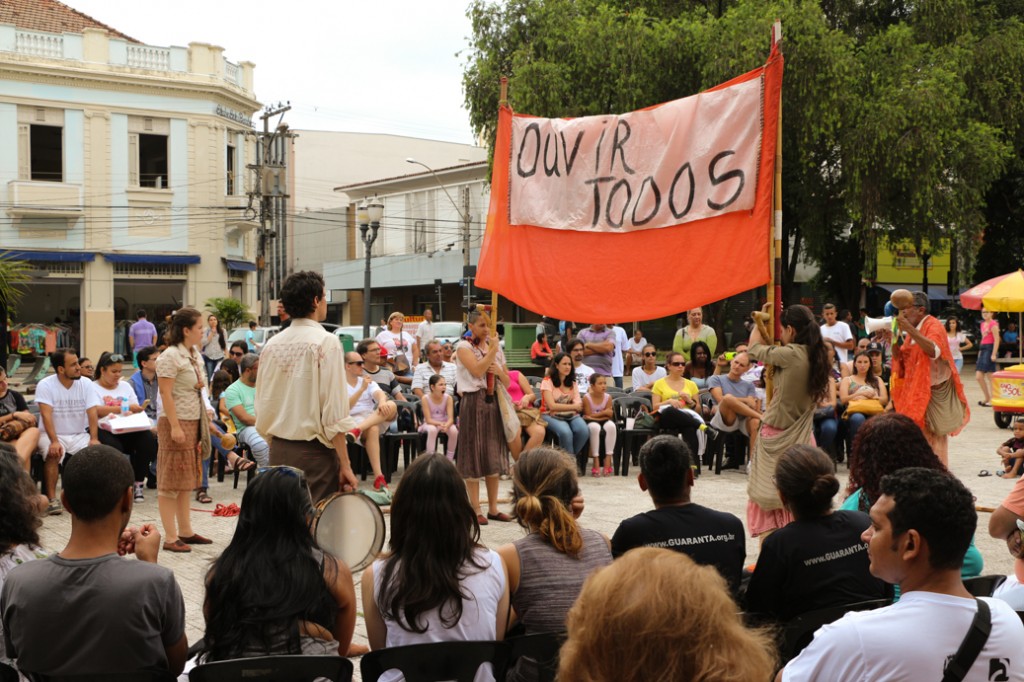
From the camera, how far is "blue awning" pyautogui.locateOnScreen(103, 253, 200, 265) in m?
36.1

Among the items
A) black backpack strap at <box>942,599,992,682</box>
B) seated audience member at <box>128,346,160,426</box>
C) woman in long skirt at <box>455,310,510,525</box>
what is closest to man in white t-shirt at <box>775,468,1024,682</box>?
black backpack strap at <box>942,599,992,682</box>

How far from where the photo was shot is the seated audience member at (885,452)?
15.4 feet

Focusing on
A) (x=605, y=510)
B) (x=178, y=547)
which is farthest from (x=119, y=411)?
(x=605, y=510)

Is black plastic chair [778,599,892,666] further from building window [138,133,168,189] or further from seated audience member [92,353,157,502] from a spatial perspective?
building window [138,133,168,189]

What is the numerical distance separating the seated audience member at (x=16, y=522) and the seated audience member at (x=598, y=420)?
28.6 feet

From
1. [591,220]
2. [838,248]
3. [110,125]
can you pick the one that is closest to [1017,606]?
[591,220]

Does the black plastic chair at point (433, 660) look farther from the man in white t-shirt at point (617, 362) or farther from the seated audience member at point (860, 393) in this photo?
the man in white t-shirt at point (617, 362)

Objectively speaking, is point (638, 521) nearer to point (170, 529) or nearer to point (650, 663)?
point (650, 663)

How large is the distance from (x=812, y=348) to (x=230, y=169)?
1396 inches

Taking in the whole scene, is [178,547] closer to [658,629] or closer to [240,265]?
[658,629]

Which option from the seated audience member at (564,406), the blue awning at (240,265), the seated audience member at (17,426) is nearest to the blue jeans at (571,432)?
the seated audience member at (564,406)

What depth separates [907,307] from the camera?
342 inches

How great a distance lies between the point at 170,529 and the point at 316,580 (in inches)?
193

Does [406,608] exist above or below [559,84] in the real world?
below
